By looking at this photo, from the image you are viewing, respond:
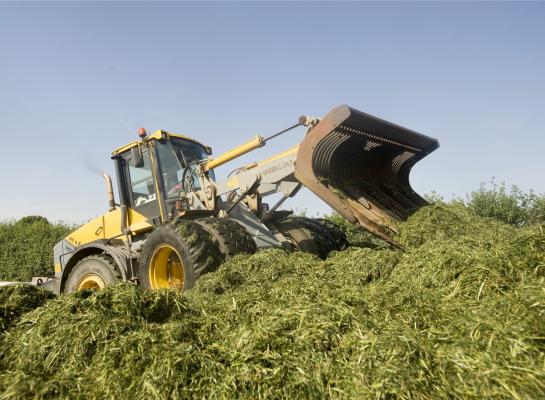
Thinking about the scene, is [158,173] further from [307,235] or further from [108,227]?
[307,235]

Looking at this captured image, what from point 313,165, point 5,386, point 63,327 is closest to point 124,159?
point 313,165

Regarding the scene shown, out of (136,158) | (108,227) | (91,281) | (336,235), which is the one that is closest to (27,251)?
(108,227)

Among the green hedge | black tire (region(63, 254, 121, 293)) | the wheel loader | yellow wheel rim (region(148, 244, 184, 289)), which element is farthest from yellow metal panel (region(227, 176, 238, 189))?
the green hedge

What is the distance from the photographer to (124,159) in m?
7.45

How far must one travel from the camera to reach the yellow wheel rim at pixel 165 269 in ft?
18.9

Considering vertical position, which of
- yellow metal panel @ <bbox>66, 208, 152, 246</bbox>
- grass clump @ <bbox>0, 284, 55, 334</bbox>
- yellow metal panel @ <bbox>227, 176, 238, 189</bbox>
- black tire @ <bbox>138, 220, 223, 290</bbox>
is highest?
yellow metal panel @ <bbox>227, 176, 238, 189</bbox>

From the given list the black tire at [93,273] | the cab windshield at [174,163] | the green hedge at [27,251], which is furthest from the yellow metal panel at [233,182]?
the green hedge at [27,251]

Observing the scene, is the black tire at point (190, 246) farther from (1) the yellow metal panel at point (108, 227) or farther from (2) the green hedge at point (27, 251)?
(2) the green hedge at point (27, 251)

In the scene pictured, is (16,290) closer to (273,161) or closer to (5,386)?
(5,386)

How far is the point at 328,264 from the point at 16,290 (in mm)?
2967

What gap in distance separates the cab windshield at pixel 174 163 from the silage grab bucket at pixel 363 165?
2411 millimetres

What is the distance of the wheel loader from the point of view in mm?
5258

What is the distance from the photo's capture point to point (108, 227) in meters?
7.66

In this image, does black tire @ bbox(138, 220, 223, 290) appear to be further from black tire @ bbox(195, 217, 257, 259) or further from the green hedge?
the green hedge
